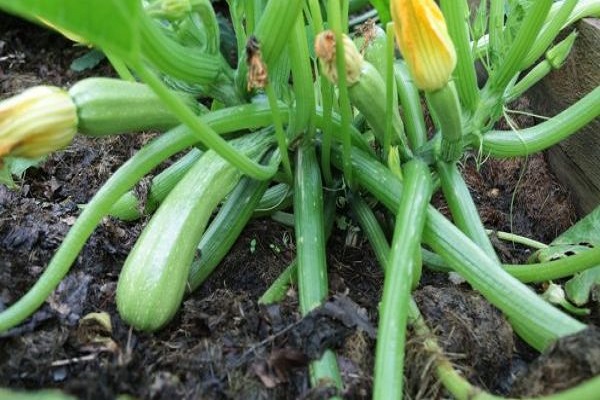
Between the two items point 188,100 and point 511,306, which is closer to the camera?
point 511,306

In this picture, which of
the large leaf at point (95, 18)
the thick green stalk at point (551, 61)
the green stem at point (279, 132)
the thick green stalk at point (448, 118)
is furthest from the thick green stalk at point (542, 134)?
the large leaf at point (95, 18)

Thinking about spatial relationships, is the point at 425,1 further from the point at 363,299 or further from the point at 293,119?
the point at 363,299

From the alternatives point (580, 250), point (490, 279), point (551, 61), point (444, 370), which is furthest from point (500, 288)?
point (551, 61)

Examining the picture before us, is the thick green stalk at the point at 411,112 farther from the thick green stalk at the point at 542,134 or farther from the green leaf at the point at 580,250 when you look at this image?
the green leaf at the point at 580,250

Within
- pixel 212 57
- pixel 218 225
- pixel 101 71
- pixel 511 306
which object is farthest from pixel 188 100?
pixel 101 71

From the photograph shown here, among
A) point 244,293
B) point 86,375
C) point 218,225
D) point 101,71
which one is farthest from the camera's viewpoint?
point 101,71

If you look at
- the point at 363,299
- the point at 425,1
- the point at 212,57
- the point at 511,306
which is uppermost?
the point at 425,1
